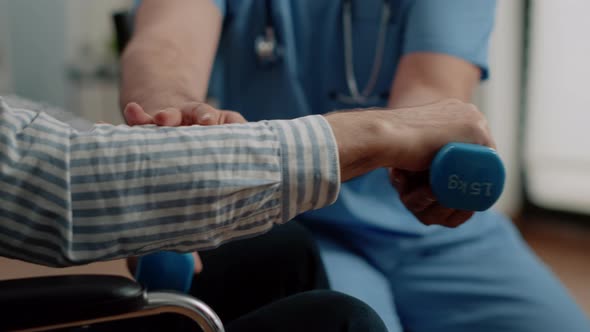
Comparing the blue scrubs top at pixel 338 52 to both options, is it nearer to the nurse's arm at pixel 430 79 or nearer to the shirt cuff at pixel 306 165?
the nurse's arm at pixel 430 79

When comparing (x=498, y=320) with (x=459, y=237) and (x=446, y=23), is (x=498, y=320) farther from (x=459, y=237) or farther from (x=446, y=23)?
(x=446, y=23)

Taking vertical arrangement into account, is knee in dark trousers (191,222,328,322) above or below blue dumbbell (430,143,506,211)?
below

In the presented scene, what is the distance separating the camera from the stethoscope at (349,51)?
0.81m

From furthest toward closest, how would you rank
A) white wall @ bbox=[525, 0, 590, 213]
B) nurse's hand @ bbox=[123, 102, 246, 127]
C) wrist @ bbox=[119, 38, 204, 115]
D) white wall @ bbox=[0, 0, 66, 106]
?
white wall @ bbox=[0, 0, 66, 106]
white wall @ bbox=[525, 0, 590, 213]
wrist @ bbox=[119, 38, 204, 115]
nurse's hand @ bbox=[123, 102, 246, 127]

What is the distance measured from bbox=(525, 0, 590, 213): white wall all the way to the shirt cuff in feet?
6.13

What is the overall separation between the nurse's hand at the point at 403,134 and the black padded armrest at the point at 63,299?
0.58 feet

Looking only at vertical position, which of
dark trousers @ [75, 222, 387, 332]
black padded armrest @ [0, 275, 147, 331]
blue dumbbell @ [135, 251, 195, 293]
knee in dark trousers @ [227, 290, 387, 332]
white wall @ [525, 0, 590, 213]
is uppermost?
black padded armrest @ [0, 275, 147, 331]

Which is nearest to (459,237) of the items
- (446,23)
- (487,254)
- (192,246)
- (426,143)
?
(487,254)

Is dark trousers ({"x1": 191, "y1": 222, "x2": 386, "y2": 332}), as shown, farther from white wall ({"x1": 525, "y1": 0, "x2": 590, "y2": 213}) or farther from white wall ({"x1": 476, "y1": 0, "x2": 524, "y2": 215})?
white wall ({"x1": 525, "y1": 0, "x2": 590, "y2": 213})

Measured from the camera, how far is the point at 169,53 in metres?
0.75

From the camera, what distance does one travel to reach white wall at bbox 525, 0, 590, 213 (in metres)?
2.00

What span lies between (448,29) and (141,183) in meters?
0.53

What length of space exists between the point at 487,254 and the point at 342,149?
46 centimetres

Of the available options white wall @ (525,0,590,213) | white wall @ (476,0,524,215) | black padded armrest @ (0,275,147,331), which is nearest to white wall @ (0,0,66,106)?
white wall @ (476,0,524,215)
